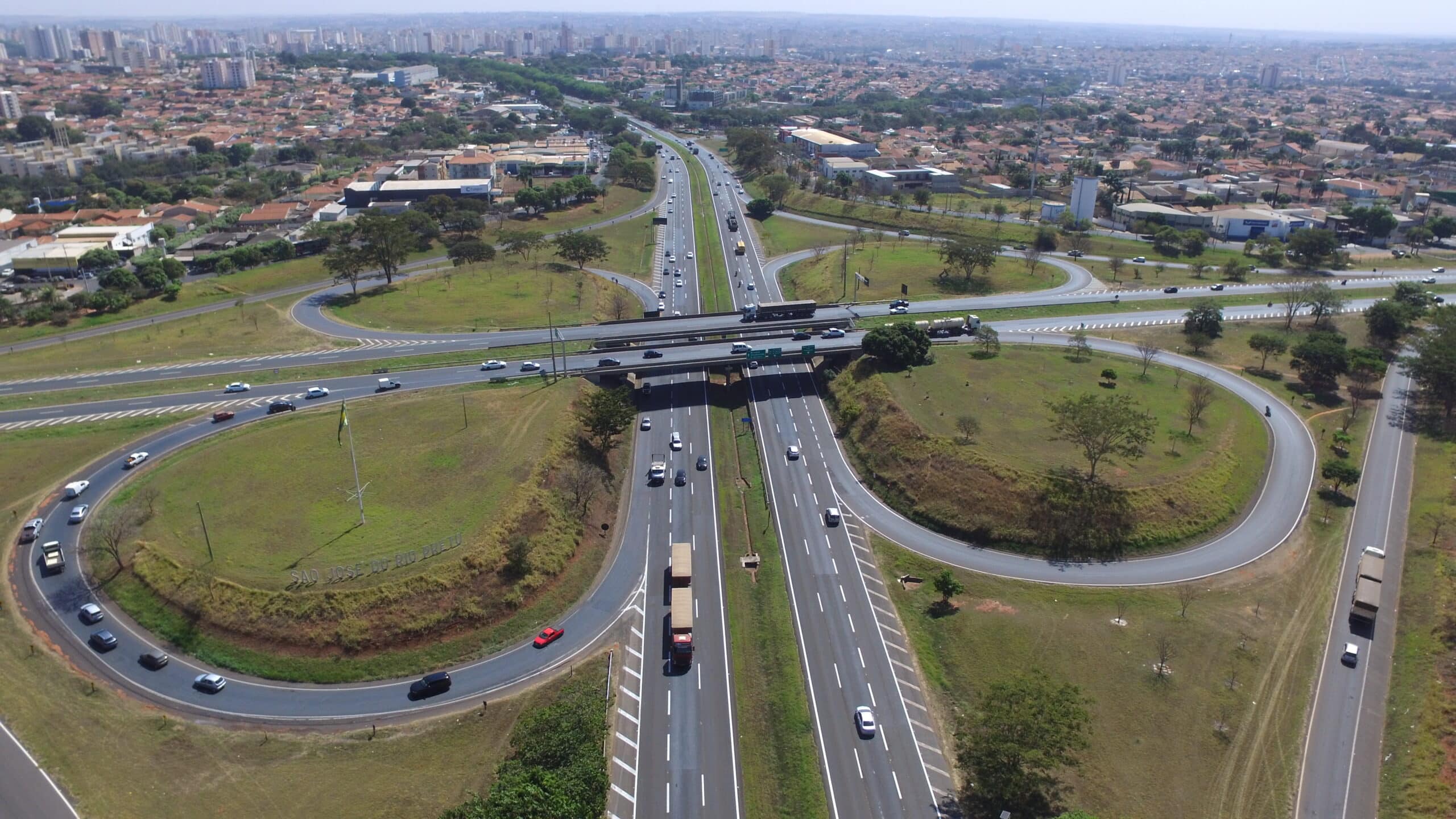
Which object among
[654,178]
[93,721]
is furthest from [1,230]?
[93,721]

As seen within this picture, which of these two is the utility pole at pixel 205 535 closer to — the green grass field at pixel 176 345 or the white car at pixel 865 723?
the green grass field at pixel 176 345

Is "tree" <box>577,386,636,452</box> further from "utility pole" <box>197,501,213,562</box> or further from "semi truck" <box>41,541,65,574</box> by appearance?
"semi truck" <box>41,541,65,574</box>

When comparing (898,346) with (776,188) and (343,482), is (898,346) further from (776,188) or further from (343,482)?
(776,188)

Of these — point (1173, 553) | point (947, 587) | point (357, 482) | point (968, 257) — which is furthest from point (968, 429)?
point (968, 257)

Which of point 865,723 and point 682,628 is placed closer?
point 865,723

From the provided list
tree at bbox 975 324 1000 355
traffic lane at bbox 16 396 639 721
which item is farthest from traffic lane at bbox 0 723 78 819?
tree at bbox 975 324 1000 355

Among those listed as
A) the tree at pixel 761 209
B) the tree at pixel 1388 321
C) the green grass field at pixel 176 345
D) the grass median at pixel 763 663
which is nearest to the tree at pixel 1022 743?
the grass median at pixel 763 663
